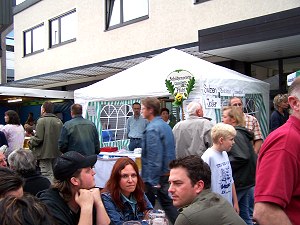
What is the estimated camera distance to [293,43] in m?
7.87

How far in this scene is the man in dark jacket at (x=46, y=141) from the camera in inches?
262

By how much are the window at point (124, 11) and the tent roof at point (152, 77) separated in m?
4.49

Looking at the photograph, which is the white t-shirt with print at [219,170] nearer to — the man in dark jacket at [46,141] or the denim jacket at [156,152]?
the denim jacket at [156,152]

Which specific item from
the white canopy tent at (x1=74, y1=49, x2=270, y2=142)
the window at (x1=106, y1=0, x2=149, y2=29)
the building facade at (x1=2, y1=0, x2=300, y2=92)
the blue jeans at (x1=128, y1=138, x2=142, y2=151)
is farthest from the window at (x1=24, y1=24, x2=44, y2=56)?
the blue jeans at (x1=128, y1=138, x2=142, y2=151)

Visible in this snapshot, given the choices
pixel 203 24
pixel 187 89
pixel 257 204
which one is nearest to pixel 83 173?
pixel 257 204

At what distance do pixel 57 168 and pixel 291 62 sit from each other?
8.32m

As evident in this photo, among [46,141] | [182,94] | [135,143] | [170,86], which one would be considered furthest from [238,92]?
[46,141]

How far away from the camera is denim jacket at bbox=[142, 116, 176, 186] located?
15.2 feet

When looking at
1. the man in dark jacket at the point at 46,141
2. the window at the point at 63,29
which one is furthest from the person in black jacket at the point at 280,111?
the window at the point at 63,29

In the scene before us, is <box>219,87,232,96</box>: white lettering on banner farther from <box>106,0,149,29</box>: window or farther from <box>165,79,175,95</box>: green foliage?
<box>106,0,149,29</box>: window

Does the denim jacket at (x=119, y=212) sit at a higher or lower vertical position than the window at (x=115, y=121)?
lower

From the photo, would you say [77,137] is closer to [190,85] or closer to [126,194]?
[190,85]

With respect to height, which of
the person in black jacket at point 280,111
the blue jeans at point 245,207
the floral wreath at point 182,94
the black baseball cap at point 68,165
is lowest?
the blue jeans at point 245,207

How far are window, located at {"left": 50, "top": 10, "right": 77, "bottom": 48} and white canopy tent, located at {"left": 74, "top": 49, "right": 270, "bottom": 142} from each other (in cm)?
754
